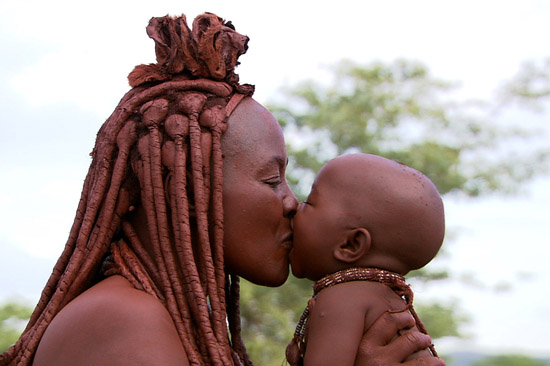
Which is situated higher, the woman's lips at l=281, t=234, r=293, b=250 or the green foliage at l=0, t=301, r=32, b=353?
the green foliage at l=0, t=301, r=32, b=353

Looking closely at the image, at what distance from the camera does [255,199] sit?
255 centimetres

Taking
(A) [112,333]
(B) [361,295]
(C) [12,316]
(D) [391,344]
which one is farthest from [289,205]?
(C) [12,316]

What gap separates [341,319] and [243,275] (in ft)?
1.24

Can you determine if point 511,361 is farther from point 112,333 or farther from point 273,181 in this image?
point 112,333

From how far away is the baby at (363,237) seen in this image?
259 centimetres

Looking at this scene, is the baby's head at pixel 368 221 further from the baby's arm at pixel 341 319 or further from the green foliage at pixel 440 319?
the green foliage at pixel 440 319

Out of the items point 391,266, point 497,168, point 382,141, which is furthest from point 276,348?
point 391,266

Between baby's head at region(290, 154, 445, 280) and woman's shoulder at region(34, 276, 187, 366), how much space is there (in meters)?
0.65

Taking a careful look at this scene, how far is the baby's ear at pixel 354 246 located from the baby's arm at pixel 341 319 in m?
0.09

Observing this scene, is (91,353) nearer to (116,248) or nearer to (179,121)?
(116,248)

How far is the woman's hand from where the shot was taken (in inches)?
96.1

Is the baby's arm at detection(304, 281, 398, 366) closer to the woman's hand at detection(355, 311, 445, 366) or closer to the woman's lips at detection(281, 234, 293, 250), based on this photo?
the woman's hand at detection(355, 311, 445, 366)

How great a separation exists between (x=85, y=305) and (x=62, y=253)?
38 centimetres

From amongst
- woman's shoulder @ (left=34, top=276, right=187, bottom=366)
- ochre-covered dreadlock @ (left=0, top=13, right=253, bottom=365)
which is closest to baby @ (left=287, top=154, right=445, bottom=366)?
ochre-covered dreadlock @ (left=0, top=13, right=253, bottom=365)
